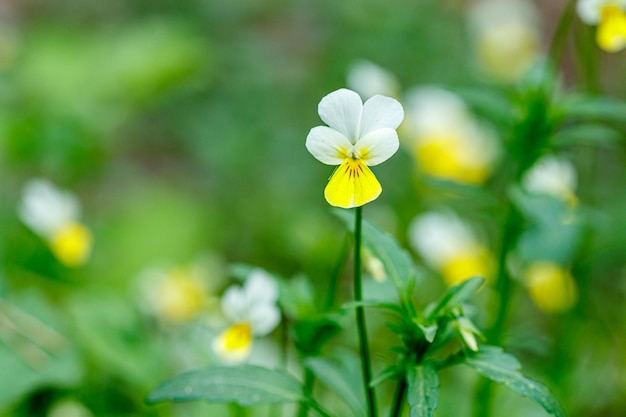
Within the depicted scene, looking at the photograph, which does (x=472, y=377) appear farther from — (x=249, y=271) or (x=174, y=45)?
(x=174, y=45)

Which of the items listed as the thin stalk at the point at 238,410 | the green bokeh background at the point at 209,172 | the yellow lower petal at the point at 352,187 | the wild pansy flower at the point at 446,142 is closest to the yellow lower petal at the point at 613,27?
the green bokeh background at the point at 209,172

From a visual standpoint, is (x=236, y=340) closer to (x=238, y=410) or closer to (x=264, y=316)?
(x=264, y=316)

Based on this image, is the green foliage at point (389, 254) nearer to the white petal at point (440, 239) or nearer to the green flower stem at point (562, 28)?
the green flower stem at point (562, 28)

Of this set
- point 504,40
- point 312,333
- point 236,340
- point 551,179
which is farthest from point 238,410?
point 504,40

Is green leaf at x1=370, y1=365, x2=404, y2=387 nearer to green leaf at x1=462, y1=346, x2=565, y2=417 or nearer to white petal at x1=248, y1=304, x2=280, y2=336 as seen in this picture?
green leaf at x1=462, y1=346, x2=565, y2=417

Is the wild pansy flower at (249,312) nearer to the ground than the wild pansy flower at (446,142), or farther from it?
nearer to the ground
